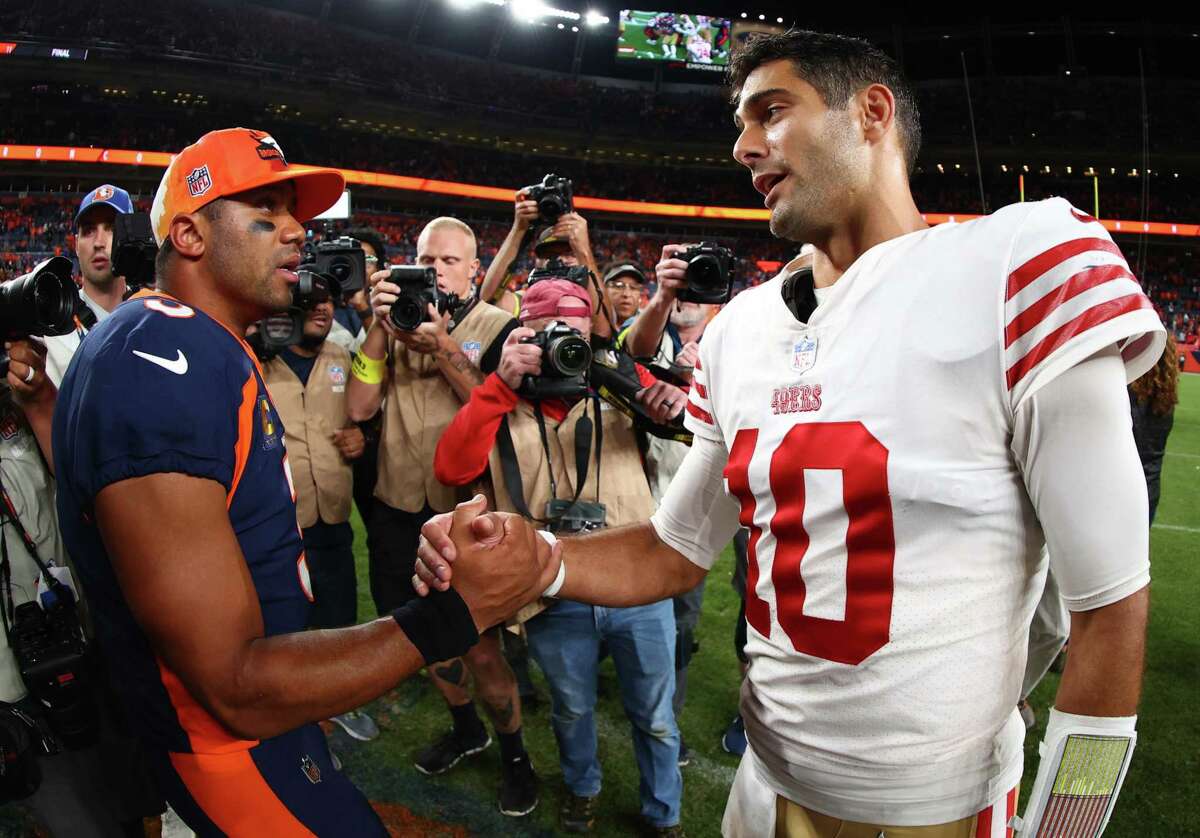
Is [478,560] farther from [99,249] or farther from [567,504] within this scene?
[99,249]

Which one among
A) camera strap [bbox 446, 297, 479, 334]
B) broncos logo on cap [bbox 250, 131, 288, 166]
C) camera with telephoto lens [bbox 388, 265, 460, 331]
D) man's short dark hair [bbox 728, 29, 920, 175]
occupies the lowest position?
camera strap [bbox 446, 297, 479, 334]

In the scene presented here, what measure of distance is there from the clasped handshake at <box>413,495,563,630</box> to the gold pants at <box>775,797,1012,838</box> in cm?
67

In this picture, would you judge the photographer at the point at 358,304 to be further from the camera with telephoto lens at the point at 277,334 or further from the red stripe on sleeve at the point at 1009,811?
the red stripe on sleeve at the point at 1009,811

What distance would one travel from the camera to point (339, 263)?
3455mm

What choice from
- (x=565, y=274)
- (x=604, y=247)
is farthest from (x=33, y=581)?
(x=604, y=247)

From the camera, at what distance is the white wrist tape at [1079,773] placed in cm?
110

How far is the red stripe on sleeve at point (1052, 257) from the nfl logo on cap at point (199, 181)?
181 centimetres

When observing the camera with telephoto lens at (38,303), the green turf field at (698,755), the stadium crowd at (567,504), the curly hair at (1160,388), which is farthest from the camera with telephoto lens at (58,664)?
the curly hair at (1160,388)

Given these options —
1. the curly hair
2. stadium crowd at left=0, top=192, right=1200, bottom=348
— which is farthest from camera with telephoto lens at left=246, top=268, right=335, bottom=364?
stadium crowd at left=0, top=192, right=1200, bottom=348

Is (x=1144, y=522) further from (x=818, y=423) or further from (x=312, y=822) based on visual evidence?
(x=312, y=822)

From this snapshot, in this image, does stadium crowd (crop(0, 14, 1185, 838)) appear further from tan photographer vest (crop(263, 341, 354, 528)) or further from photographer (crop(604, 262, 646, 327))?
photographer (crop(604, 262, 646, 327))

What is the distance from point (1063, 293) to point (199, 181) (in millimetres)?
1893

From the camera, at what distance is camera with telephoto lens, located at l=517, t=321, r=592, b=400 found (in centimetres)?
277

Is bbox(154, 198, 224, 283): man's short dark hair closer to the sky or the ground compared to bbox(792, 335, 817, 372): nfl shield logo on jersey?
closer to the sky
